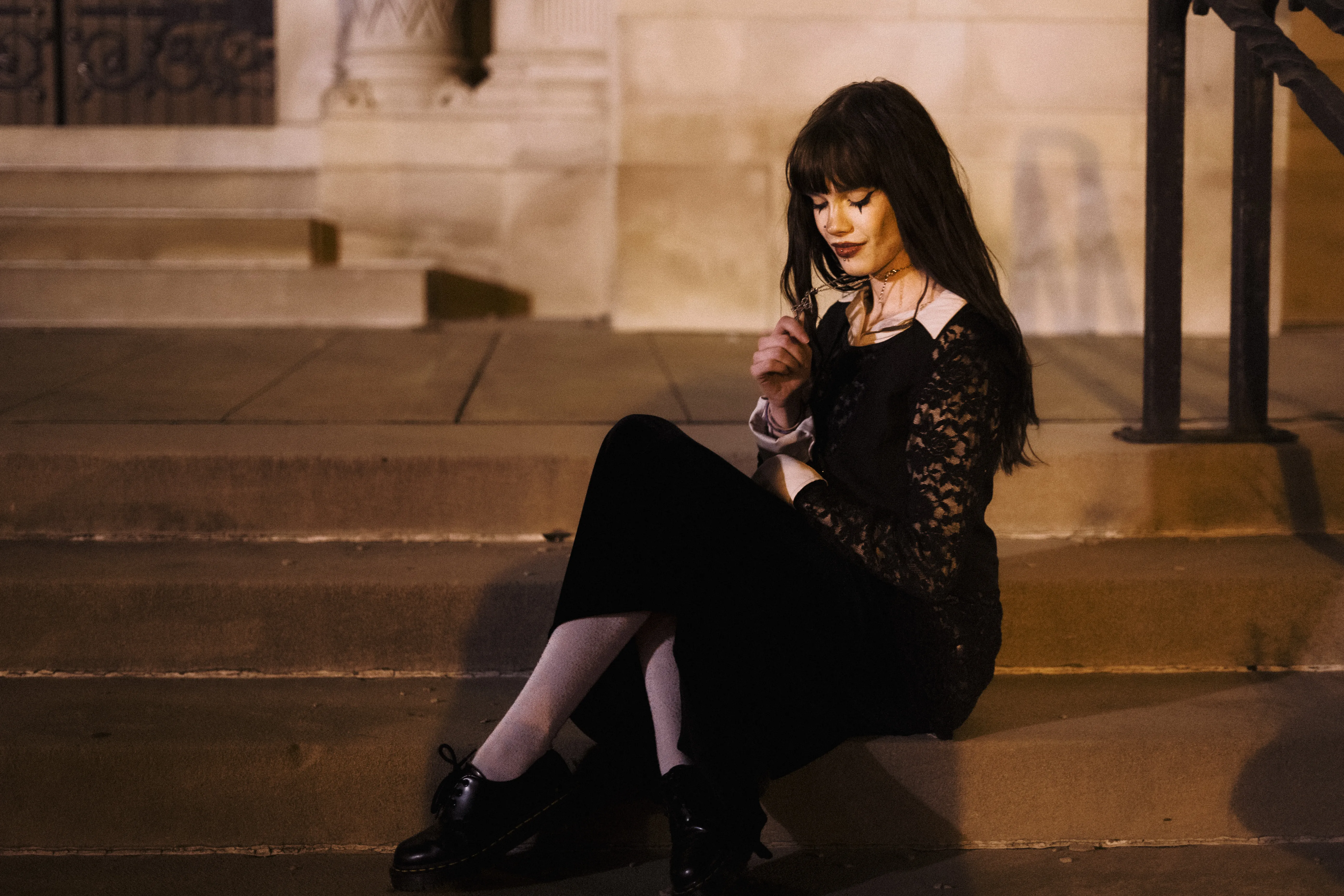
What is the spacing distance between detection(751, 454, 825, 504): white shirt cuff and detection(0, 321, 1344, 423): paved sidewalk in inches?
31.6

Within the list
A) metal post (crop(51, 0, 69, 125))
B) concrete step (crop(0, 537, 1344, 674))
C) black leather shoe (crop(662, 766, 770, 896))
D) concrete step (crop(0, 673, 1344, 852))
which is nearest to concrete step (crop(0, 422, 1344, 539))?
concrete step (crop(0, 537, 1344, 674))

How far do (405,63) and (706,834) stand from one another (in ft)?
18.3

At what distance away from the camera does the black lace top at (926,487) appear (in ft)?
7.03

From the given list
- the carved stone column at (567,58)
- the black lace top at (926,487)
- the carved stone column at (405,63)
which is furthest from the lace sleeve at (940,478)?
the carved stone column at (405,63)

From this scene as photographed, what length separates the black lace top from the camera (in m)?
2.14

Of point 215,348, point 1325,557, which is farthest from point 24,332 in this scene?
point 1325,557

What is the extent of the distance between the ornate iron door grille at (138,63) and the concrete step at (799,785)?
5.75 meters

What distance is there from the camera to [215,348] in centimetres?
511

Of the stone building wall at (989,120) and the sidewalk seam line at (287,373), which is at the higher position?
the stone building wall at (989,120)

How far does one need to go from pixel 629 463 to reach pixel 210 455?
146 cm

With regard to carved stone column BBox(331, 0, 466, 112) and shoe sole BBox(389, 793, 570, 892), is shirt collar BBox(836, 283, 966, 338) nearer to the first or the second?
shoe sole BBox(389, 793, 570, 892)

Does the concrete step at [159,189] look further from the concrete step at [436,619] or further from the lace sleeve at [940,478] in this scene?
the lace sleeve at [940,478]

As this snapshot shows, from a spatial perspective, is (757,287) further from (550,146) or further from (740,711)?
(740,711)

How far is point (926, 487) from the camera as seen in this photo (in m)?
2.15
